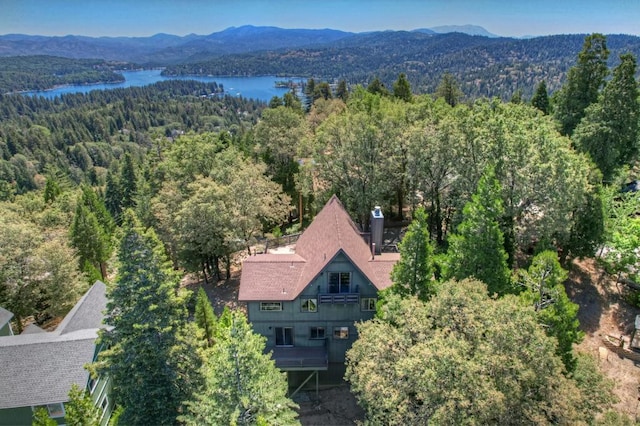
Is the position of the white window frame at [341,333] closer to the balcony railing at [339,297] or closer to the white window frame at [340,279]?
the balcony railing at [339,297]

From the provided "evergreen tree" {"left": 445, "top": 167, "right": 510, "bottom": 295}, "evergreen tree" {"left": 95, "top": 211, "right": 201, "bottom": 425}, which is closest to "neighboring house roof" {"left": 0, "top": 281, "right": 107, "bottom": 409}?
"evergreen tree" {"left": 95, "top": 211, "right": 201, "bottom": 425}

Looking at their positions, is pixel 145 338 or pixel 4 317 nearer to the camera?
pixel 145 338

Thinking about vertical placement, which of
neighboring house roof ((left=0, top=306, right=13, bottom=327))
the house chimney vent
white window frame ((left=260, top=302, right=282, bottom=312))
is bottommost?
neighboring house roof ((left=0, top=306, right=13, bottom=327))

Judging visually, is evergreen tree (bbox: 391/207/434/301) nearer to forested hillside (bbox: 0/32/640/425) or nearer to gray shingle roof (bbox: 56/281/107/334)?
forested hillside (bbox: 0/32/640/425)

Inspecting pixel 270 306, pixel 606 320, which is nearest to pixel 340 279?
pixel 270 306

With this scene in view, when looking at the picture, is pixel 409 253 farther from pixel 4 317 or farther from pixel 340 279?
pixel 4 317
